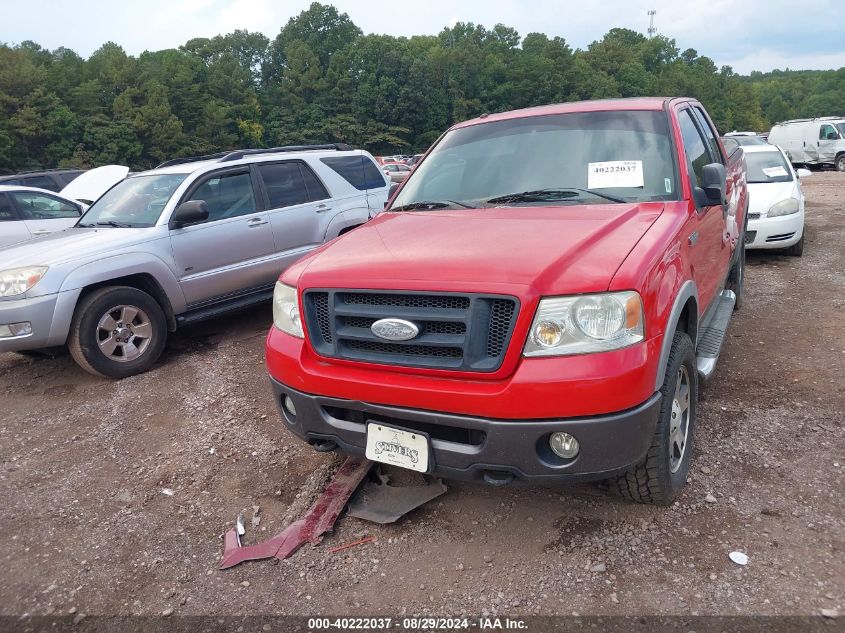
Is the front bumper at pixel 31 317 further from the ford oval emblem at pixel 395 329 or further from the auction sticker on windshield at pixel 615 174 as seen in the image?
the auction sticker on windshield at pixel 615 174

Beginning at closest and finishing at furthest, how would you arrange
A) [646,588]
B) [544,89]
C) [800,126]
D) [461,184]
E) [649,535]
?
[646,588] → [649,535] → [461,184] → [800,126] → [544,89]

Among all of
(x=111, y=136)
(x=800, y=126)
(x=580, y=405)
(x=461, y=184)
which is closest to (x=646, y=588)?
(x=580, y=405)

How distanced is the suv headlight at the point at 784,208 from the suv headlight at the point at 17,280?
799cm

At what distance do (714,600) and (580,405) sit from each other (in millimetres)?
915

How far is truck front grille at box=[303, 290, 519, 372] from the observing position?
2381 millimetres

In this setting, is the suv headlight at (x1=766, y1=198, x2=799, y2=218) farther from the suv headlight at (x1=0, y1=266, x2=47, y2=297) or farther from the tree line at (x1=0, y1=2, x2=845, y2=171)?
the tree line at (x1=0, y1=2, x2=845, y2=171)

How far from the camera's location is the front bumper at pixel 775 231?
7.91 m

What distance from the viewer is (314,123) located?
68750 mm

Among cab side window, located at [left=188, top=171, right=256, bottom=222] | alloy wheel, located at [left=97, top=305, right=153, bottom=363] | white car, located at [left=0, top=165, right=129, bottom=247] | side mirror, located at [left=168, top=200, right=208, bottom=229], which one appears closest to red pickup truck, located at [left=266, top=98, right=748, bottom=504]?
side mirror, located at [left=168, top=200, right=208, bottom=229]

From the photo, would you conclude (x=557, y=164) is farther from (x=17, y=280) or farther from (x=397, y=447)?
(x=17, y=280)

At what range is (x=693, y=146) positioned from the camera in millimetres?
3807

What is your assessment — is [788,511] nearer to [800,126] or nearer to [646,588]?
[646,588]

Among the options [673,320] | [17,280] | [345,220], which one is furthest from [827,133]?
[17,280]

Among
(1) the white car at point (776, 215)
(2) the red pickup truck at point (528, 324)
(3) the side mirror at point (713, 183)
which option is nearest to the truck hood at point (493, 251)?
(2) the red pickup truck at point (528, 324)
